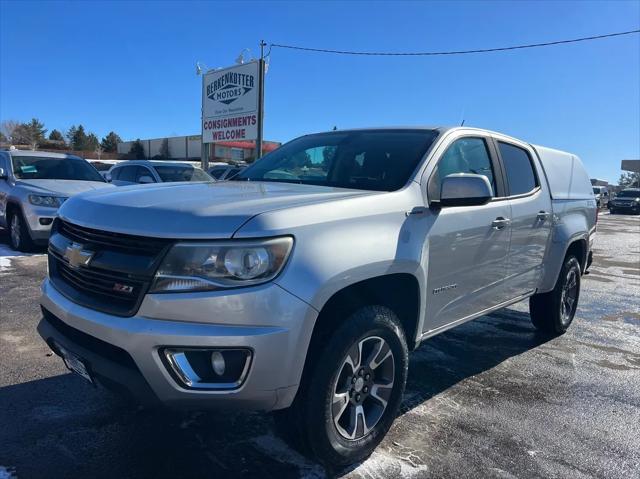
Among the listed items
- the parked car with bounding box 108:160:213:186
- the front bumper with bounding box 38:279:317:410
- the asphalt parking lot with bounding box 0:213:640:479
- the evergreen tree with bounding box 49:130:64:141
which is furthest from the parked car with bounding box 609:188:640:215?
the evergreen tree with bounding box 49:130:64:141

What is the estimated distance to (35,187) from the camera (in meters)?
8.31

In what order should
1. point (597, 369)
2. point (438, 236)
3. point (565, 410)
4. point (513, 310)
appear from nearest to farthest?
point (438, 236)
point (565, 410)
point (597, 369)
point (513, 310)

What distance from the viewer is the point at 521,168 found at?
15.1 ft

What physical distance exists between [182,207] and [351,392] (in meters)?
1.30

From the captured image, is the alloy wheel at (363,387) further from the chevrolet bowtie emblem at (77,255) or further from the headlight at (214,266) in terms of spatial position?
the chevrolet bowtie emblem at (77,255)

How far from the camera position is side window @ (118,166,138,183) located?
1198 centimetres

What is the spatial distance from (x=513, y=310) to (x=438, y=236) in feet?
12.7

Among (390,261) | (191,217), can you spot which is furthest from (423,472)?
(191,217)

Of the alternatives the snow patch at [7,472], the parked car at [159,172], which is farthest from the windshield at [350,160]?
the parked car at [159,172]

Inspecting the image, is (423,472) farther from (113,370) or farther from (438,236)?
(113,370)

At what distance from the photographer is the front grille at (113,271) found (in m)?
2.31

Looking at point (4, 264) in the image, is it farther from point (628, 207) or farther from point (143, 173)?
point (628, 207)

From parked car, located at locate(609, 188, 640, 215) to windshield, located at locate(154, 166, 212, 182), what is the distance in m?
35.5

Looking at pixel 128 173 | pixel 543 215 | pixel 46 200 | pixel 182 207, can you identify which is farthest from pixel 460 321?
pixel 128 173
